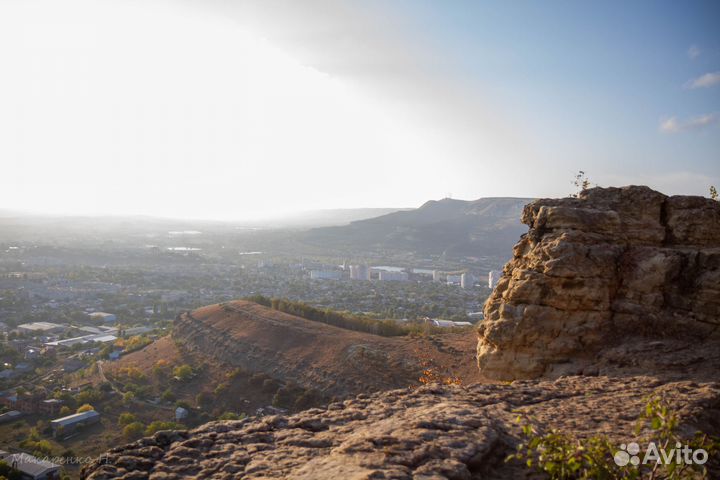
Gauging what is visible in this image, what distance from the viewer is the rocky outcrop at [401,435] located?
4.58m

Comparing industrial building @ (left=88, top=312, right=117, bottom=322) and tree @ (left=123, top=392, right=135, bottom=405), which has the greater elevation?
tree @ (left=123, top=392, right=135, bottom=405)

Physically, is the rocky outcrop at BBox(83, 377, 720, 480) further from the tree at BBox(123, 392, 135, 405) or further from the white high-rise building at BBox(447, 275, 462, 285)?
the white high-rise building at BBox(447, 275, 462, 285)

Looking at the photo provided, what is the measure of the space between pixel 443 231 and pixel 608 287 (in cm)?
12937

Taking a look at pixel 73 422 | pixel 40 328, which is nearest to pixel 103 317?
pixel 40 328

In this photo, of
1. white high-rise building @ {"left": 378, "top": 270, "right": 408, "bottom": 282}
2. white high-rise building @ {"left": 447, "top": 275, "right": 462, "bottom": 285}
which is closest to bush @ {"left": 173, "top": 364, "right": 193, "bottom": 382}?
white high-rise building @ {"left": 378, "top": 270, "right": 408, "bottom": 282}

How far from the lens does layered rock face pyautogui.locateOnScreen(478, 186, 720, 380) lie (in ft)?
26.4

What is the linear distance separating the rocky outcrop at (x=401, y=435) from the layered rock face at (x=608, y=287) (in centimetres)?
162

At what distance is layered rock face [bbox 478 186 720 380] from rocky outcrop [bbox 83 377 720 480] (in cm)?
162

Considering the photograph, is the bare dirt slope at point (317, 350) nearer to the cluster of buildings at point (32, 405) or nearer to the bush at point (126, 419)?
the bush at point (126, 419)

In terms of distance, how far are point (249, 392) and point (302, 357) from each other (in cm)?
312

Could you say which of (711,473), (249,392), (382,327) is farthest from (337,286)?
(711,473)

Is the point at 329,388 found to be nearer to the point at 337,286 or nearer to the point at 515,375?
the point at 515,375

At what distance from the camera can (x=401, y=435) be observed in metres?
4.97

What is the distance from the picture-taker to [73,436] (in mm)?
17828
